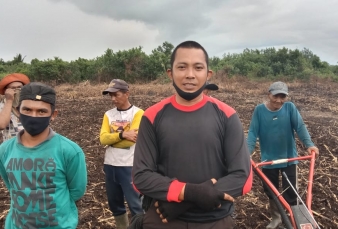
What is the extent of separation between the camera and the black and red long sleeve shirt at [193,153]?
1.94 meters

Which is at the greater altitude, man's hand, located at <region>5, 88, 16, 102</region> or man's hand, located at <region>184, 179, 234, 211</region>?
man's hand, located at <region>5, 88, 16, 102</region>

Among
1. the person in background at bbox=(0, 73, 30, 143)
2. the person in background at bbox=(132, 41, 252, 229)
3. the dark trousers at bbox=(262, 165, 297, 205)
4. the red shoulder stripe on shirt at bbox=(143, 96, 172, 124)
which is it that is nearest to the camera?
the person in background at bbox=(132, 41, 252, 229)

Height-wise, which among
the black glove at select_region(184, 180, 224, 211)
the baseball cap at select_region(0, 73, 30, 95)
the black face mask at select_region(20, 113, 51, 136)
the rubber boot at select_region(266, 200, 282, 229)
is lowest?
the rubber boot at select_region(266, 200, 282, 229)

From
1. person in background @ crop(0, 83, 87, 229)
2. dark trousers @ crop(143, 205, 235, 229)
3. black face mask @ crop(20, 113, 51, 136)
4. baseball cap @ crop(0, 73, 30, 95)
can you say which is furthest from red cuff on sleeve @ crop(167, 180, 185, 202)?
baseball cap @ crop(0, 73, 30, 95)

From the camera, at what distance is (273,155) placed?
13.7 ft

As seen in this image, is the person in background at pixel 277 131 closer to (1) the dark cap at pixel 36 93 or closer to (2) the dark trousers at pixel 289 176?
(2) the dark trousers at pixel 289 176

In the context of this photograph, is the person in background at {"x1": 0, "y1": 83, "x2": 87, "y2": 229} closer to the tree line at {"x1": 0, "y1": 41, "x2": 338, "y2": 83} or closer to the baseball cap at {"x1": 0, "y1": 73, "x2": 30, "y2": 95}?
the baseball cap at {"x1": 0, "y1": 73, "x2": 30, "y2": 95}

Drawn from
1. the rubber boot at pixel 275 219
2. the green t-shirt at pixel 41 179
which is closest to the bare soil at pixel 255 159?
the rubber boot at pixel 275 219

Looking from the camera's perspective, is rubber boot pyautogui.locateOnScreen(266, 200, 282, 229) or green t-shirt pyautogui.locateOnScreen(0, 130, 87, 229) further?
rubber boot pyautogui.locateOnScreen(266, 200, 282, 229)

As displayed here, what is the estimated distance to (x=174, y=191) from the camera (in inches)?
73.0

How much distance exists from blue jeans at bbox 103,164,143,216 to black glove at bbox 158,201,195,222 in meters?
1.80

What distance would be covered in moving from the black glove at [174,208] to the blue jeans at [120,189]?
1800 millimetres

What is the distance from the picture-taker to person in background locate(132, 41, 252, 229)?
192 centimetres

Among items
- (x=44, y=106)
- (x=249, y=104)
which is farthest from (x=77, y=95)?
(x=44, y=106)
